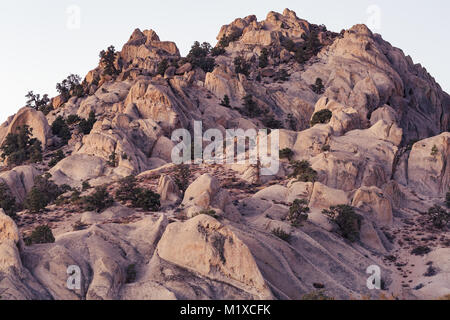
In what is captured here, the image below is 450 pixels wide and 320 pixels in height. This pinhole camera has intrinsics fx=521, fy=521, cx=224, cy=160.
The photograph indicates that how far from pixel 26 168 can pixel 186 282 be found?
4925 cm

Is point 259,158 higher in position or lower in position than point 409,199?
higher

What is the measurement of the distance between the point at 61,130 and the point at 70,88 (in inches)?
1192

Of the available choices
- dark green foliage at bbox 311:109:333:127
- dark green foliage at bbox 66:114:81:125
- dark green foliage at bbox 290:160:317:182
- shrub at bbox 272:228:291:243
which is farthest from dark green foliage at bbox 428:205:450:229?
dark green foliage at bbox 66:114:81:125

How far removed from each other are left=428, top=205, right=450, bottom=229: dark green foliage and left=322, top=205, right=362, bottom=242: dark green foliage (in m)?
11.3

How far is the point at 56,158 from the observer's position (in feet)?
265

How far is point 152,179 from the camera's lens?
210 feet

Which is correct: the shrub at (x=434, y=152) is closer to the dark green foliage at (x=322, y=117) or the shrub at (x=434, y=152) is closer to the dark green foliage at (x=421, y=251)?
the dark green foliage at (x=322, y=117)

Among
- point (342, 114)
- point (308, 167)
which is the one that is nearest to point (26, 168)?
point (308, 167)

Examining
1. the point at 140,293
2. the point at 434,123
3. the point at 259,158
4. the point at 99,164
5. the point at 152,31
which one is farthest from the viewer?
the point at 152,31

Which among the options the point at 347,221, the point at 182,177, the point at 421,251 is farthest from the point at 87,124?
the point at 421,251

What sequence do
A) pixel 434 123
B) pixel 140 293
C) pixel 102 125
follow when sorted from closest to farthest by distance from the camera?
pixel 140 293 < pixel 102 125 < pixel 434 123

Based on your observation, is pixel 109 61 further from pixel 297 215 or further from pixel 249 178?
pixel 297 215

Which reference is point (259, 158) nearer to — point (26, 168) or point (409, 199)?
point (409, 199)

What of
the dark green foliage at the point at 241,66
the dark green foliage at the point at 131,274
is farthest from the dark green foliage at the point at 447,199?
the dark green foliage at the point at 241,66
